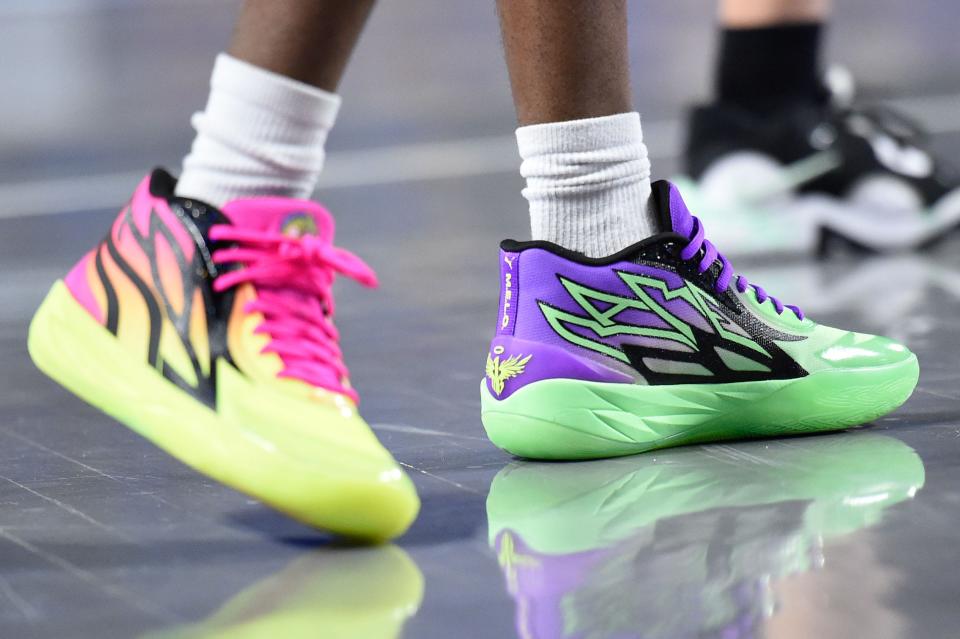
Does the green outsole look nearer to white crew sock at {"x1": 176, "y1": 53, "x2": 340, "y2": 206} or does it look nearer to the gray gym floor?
the gray gym floor

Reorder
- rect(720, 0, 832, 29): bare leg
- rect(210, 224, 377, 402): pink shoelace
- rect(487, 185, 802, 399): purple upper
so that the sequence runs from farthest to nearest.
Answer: rect(720, 0, 832, 29): bare leg, rect(487, 185, 802, 399): purple upper, rect(210, 224, 377, 402): pink shoelace

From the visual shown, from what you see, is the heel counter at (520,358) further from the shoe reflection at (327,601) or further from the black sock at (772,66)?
the black sock at (772,66)

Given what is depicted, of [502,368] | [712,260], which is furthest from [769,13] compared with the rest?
[502,368]

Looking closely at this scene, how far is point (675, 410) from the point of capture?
112 cm

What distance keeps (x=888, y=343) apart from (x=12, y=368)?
0.98 m

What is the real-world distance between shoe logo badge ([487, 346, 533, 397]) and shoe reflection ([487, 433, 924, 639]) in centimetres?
7

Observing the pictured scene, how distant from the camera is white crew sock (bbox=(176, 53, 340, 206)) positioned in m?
1.07

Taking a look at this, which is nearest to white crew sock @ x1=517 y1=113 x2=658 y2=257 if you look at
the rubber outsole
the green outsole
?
the green outsole

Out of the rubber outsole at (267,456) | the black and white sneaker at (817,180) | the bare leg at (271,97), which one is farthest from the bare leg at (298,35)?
the black and white sneaker at (817,180)

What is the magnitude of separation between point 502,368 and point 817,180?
130 cm

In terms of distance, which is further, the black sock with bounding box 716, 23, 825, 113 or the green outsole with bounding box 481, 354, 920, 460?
the black sock with bounding box 716, 23, 825, 113

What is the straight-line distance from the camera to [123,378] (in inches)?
39.0

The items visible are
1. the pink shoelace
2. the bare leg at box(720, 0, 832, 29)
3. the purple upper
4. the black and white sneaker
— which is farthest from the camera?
the bare leg at box(720, 0, 832, 29)

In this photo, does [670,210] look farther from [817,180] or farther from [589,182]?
[817,180]
